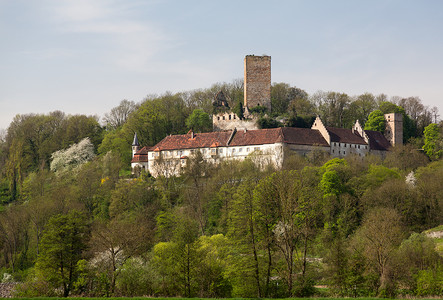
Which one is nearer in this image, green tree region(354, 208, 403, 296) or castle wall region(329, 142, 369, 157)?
green tree region(354, 208, 403, 296)

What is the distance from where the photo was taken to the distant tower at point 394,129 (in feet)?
257

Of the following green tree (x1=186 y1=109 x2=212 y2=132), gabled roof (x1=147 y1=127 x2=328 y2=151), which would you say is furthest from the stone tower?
gabled roof (x1=147 y1=127 x2=328 y2=151)

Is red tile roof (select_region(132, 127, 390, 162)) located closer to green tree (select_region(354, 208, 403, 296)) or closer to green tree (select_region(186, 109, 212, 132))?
green tree (select_region(186, 109, 212, 132))

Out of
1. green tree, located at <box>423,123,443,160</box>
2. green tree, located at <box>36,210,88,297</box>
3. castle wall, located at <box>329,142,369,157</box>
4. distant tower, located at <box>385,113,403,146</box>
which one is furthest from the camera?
distant tower, located at <box>385,113,403,146</box>

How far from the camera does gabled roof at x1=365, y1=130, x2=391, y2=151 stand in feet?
248

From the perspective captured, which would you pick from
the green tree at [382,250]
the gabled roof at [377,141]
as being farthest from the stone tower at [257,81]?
the green tree at [382,250]

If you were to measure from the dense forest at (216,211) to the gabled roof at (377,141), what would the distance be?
1.85m

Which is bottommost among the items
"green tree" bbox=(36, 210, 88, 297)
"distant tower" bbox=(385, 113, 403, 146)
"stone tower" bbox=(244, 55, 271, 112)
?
"green tree" bbox=(36, 210, 88, 297)

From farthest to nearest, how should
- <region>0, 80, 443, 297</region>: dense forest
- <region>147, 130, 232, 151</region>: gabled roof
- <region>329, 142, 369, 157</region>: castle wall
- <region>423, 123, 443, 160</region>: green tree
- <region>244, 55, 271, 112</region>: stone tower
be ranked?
1. <region>244, 55, 271, 112</region>: stone tower
2. <region>147, 130, 232, 151</region>: gabled roof
3. <region>329, 142, 369, 157</region>: castle wall
4. <region>423, 123, 443, 160</region>: green tree
5. <region>0, 80, 443, 297</region>: dense forest

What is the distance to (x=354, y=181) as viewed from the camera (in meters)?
57.9

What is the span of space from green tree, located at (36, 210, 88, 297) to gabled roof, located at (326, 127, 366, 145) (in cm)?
3866

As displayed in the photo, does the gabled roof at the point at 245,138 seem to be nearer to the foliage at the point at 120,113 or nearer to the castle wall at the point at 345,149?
the castle wall at the point at 345,149

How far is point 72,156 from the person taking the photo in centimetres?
8462

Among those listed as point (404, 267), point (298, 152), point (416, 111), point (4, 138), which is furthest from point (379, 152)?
point (4, 138)
